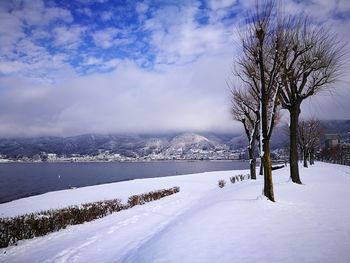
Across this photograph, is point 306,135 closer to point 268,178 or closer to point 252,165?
point 252,165

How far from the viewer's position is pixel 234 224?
10266 millimetres

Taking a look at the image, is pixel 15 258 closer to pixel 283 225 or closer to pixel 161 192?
pixel 283 225

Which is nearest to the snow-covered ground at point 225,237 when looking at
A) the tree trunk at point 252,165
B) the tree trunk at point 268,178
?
the tree trunk at point 268,178

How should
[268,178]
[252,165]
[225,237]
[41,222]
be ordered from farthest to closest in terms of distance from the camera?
[252,165] < [41,222] < [268,178] < [225,237]

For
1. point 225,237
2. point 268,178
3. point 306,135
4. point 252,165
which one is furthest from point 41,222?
point 306,135

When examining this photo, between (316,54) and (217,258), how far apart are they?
1700 centimetres

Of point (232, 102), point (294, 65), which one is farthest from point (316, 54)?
point (232, 102)

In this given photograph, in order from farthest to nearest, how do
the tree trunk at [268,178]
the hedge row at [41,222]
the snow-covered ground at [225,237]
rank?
the tree trunk at [268,178] → the hedge row at [41,222] → the snow-covered ground at [225,237]


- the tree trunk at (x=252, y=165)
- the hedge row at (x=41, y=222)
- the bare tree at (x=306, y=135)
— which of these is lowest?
the hedge row at (x=41, y=222)

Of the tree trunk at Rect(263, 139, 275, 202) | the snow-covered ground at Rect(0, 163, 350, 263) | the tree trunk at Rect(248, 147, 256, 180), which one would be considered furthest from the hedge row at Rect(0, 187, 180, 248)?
the tree trunk at Rect(248, 147, 256, 180)

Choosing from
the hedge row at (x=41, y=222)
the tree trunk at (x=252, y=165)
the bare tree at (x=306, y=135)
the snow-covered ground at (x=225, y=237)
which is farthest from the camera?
the bare tree at (x=306, y=135)

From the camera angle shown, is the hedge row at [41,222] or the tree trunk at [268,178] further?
the tree trunk at [268,178]

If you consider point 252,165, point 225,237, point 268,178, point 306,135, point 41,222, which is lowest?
point 41,222

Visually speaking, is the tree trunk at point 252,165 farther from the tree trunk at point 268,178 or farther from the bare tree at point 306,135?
the bare tree at point 306,135
